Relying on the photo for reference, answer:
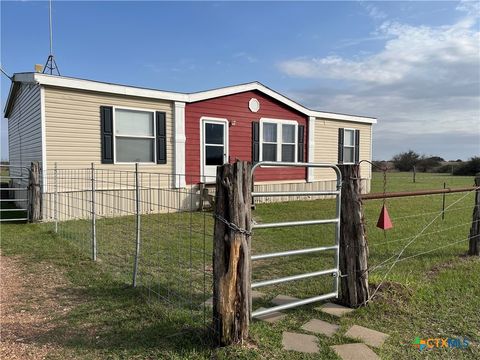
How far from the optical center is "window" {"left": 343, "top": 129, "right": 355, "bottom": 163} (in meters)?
14.4

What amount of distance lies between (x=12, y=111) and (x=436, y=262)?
14273mm

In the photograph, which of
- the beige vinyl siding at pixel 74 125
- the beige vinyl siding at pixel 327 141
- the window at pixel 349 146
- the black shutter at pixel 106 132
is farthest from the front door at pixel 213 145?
the window at pixel 349 146

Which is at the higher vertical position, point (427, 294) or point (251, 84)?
point (251, 84)

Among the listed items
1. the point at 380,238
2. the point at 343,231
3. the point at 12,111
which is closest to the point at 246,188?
the point at 343,231

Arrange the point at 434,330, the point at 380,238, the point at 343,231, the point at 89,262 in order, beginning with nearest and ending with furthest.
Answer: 1. the point at 434,330
2. the point at 343,231
3. the point at 89,262
4. the point at 380,238

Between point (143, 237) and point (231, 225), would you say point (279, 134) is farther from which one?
point (231, 225)

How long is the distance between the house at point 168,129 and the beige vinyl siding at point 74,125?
2 centimetres

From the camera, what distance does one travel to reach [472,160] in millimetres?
31891

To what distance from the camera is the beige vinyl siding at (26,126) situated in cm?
847

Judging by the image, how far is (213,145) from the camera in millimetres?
10680

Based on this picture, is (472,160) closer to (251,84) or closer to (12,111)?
(251,84)

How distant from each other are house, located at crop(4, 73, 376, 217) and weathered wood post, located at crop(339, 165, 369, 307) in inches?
198

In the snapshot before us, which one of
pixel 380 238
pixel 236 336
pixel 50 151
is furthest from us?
pixel 50 151

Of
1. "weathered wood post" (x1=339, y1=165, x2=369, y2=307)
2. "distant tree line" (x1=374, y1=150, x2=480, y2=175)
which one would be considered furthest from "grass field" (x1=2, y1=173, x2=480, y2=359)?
"distant tree line" (x1=374, y1=150, x2=480, y2=175)
